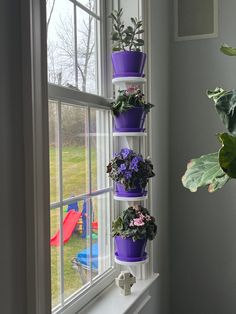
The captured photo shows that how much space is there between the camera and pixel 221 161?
4.11 feet

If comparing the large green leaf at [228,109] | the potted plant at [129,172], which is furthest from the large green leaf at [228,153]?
the potted plant at [129,172]

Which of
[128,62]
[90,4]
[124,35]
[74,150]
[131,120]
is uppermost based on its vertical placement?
[90,4]

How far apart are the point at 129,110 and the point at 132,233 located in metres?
0.54

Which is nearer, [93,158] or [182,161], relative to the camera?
[93,158]

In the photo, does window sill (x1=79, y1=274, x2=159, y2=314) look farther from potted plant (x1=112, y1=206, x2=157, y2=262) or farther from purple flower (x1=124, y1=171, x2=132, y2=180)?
purple flower (x1=124, y1=171, x2=132, y2=180)

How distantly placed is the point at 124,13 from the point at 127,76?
426 mm

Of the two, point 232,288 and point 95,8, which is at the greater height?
point 95,8

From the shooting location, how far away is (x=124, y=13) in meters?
1.96

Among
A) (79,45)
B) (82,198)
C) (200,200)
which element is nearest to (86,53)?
(79,45)

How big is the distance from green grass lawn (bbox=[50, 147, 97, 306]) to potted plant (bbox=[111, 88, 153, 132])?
0.23 meters

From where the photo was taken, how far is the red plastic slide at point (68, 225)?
1.45 meters

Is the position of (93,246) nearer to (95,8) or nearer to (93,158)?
(93,158)

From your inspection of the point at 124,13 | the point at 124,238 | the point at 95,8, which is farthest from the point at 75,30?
the point at 124,238

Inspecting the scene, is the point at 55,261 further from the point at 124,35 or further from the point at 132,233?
the point at 124,35
